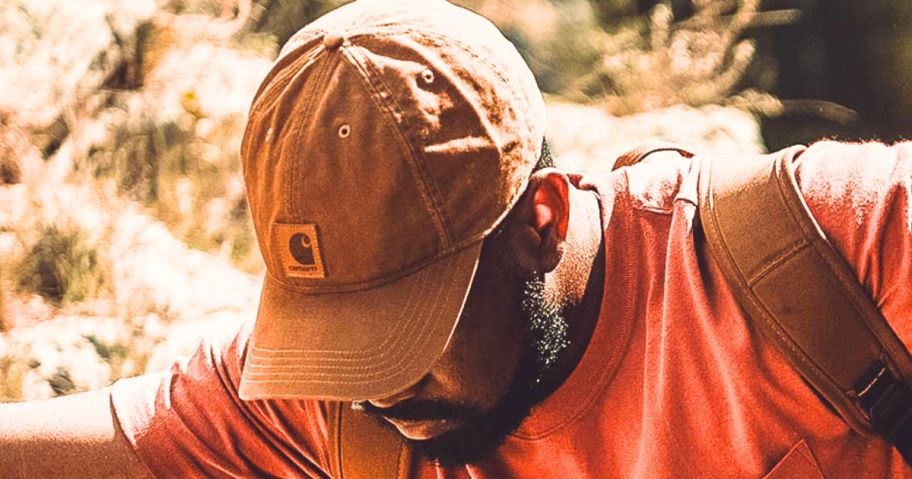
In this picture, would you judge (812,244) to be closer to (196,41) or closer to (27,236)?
(27,236)

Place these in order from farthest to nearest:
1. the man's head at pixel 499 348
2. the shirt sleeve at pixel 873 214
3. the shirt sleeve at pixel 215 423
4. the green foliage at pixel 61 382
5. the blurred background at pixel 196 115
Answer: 1. the blurred background at pixel 196 115
2. the green foliage at pixel 61 382
3. the shirt sleeve at pixel 215 423
4. the man's head at pixel 499 348
5. the shirt sleeve at pixel 873 214

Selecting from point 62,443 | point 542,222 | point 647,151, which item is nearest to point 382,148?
point 542,222

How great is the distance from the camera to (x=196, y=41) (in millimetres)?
4363

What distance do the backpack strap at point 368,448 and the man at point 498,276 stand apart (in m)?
0.03

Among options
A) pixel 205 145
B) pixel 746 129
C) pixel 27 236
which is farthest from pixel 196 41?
pixel 746 129

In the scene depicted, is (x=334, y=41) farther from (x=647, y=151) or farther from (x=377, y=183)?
(x=647, y=151)

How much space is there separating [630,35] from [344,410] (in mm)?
4901

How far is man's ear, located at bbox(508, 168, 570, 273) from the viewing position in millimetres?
1532

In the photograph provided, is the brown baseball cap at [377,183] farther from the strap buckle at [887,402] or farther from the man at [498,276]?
the strap buckle at [887,402]

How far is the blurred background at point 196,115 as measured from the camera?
313 centimetres

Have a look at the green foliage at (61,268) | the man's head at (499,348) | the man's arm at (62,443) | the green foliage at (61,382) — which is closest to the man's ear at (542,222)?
the man's head at (499,348)

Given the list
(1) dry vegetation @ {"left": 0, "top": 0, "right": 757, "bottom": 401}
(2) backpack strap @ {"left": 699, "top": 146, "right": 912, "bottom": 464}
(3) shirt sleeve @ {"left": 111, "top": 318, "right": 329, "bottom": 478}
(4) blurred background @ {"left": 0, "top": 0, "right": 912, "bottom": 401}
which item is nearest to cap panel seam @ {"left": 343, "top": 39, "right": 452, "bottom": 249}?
(2) backpack strap @ {"left": 699, "top": 146, "right": 912, "bottom": 464}

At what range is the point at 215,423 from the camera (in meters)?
1.82

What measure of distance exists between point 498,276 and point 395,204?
0.21m
